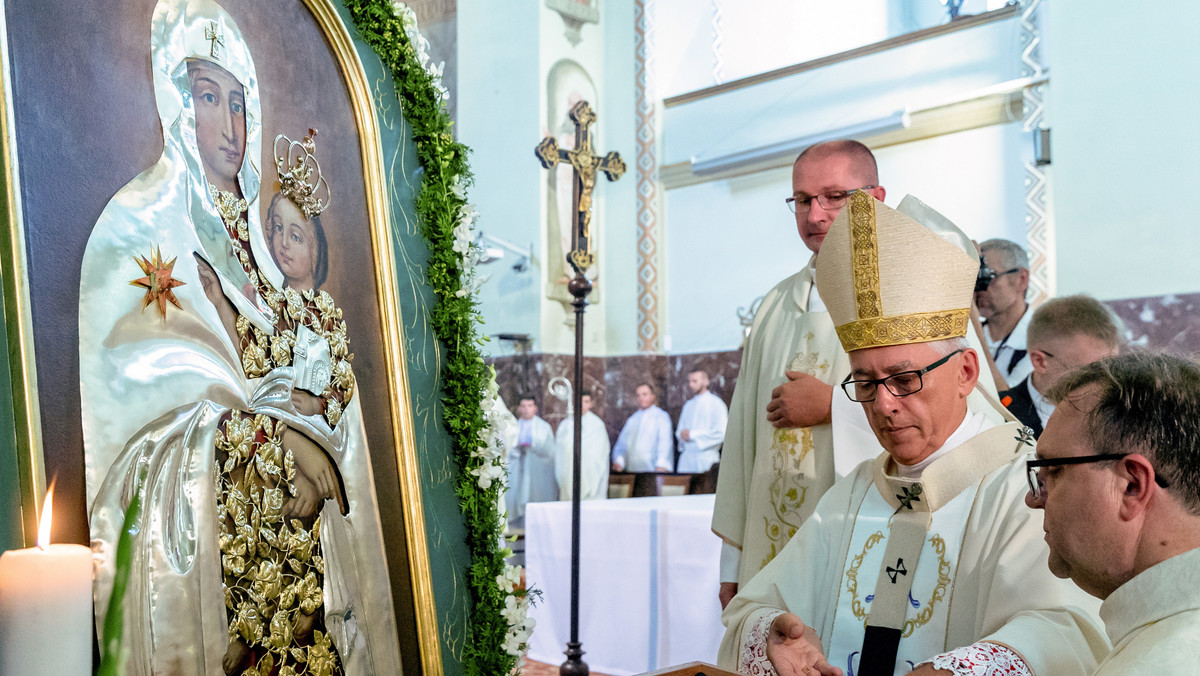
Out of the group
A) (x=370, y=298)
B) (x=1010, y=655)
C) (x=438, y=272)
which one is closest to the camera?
(x=1010, y=655)

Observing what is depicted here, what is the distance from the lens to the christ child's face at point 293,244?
104 inches

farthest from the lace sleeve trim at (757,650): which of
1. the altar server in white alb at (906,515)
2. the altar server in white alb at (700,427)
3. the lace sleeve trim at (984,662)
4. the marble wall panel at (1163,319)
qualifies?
the altar server in white alb at (700,427)

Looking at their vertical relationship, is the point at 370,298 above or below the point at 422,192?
below

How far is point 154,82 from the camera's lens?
2316 mm

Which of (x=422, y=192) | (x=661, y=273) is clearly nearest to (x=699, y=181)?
(x=661, y=273)

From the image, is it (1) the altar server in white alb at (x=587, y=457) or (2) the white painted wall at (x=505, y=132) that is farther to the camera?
(2) the white painted wall at (x=505, y=132)

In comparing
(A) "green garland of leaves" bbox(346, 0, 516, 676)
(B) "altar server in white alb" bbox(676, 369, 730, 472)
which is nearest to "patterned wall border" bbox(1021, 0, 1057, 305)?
(B) "altar server in white alb" bbox(676, 369, 730, 472)

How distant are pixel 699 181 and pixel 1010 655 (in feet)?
36.9

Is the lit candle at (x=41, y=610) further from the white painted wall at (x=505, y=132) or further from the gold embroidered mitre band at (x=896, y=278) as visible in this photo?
the white painted wall at (x=505, y=132)

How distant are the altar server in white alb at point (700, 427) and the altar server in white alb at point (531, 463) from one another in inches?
64.6

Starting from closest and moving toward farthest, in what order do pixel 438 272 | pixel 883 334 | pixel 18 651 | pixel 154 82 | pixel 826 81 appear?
pixel 18 651, pixel 154 82, pixel 883 334, pixel 438 272, pixel 826 81

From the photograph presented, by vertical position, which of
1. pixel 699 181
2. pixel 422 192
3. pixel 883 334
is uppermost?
pixel 699 181

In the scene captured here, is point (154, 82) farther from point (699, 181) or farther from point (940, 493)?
point (699, 181)

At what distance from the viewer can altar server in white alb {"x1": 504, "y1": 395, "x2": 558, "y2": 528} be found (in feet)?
40.3
